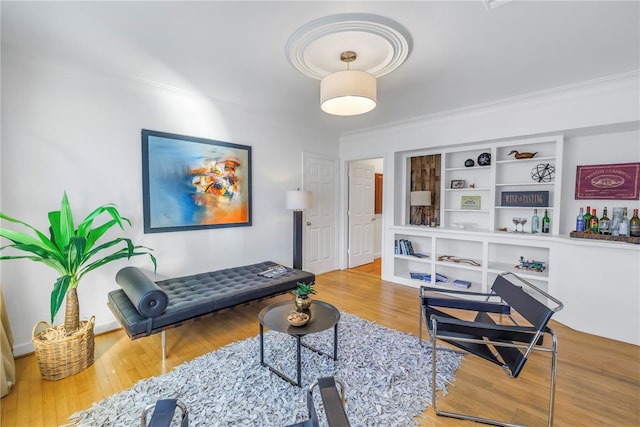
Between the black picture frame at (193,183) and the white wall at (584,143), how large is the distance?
2781mm

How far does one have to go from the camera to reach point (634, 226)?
106 inches

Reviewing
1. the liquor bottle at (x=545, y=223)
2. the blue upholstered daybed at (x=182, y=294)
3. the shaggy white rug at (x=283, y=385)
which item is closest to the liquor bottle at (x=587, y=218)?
the liquor bottle at (x=545, y=223)

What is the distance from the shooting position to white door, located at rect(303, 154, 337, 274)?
15.4 ft

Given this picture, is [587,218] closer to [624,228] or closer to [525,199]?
[624,228]

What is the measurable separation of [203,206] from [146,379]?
185 centimetres

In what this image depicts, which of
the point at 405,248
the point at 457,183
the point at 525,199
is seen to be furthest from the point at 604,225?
the point at 405,248

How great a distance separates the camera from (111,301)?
8.22ft

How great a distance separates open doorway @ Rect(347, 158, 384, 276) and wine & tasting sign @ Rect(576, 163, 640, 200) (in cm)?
268

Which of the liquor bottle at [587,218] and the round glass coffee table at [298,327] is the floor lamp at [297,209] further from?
the liquor bottle at [587,218]

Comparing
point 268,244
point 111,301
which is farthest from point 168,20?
point 268,244

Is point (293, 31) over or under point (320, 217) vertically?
over

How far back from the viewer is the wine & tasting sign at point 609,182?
296cm

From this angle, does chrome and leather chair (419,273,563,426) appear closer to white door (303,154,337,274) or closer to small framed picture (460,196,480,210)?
small framed picture (460,196,480,210)

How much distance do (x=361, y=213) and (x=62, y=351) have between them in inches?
176
